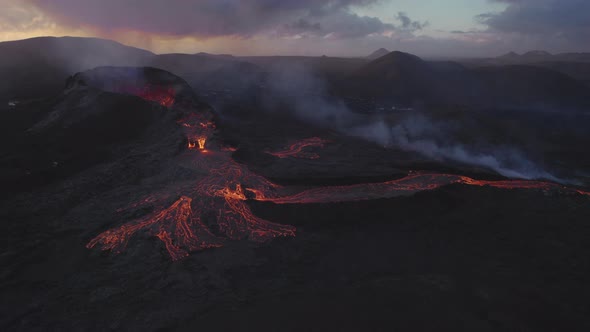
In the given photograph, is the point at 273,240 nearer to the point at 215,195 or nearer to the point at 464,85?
the point at 215,195

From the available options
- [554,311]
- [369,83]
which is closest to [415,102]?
[369,83]

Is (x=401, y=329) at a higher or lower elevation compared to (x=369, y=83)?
lower

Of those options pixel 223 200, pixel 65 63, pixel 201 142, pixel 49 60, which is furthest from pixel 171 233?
pixel 49 60

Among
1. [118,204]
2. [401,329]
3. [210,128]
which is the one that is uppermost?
[210,128]

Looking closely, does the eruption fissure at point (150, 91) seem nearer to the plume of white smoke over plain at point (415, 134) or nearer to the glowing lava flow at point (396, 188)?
the plume of white smoke over plain at point (415, 134)

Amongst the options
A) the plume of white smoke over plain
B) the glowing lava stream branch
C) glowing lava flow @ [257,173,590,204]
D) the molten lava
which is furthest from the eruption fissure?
glowing lava flow @ [257,173,590,204]

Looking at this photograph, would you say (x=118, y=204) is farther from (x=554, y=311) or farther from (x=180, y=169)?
(x=554, y=311)

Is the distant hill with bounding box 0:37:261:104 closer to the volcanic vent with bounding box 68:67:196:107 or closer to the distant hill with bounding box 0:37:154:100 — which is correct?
the distant hill with bounding box 0:37:154:100
